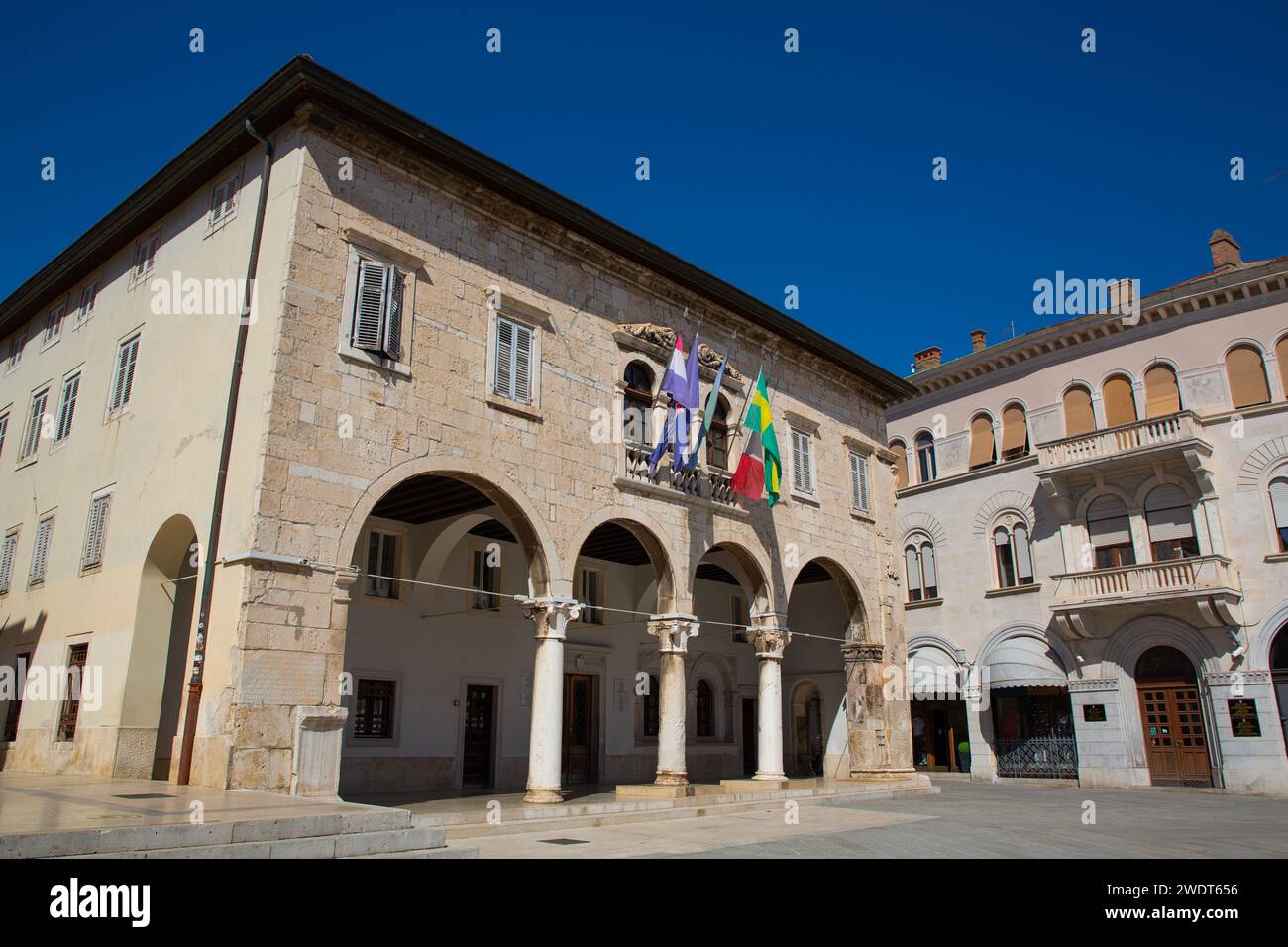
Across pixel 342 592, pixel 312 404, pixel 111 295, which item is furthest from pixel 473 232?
pixel 111 295

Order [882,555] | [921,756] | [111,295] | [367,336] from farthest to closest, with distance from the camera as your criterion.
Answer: [921,756]
[882,555]
[111,295]
[367,336]

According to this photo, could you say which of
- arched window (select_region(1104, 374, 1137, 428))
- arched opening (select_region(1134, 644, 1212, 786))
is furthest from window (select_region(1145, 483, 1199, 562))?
arched opening (select_region(1134, 644, 1212, 786))

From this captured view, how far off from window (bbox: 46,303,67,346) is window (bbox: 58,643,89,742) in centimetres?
794

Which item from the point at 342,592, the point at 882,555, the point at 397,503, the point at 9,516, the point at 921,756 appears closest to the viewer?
the point at 342,592

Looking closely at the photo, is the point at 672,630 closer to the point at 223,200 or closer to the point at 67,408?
the point at 223,200

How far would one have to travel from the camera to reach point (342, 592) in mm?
11555

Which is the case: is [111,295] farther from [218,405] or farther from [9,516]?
[218,405]

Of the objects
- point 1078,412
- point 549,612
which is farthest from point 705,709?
point 1078,412

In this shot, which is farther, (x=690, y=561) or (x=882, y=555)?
(x=882, y=555)

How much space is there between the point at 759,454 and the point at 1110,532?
479 inches

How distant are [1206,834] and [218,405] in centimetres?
1437

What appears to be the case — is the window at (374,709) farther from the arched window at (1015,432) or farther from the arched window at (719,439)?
the arched window at (1015,432)

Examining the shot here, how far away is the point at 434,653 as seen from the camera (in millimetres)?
17312

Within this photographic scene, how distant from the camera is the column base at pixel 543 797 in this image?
13.2m
